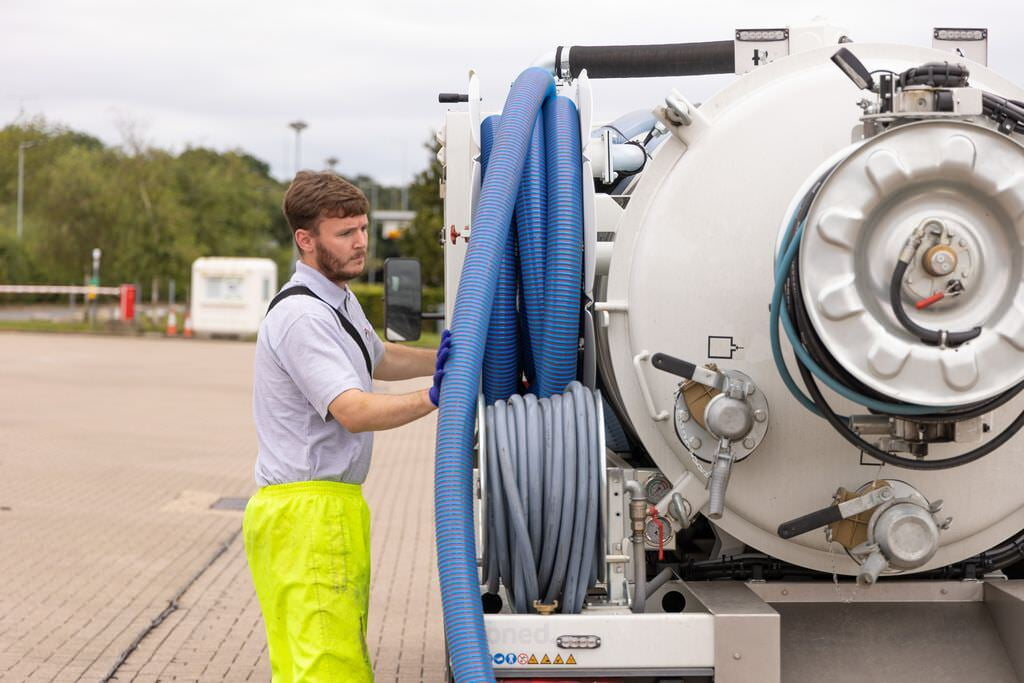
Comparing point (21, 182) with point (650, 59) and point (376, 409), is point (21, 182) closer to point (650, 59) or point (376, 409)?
point (650, 59)

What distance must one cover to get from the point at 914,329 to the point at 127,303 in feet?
112

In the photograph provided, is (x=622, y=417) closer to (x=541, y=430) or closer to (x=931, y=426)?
(x=541, y=430)

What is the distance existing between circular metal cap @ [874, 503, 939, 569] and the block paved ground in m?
3.45

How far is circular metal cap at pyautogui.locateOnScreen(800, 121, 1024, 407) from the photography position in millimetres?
2840

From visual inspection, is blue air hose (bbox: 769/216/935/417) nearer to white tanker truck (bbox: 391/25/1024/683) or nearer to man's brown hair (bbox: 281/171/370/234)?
white tanker truck (bbox: 391/25/1024/683)

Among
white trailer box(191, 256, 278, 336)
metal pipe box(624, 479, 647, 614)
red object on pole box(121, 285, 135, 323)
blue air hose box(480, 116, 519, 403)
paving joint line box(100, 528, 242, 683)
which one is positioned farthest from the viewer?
red object on pole box(121, 285, 135, 323)

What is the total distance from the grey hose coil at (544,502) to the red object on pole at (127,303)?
32.9 m

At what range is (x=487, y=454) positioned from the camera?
321 centimetres

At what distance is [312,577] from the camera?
3760mm

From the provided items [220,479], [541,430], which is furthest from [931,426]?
[220,479]

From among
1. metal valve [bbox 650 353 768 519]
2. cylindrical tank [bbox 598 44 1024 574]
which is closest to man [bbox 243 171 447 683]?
cylindrical tank [bbox 598 44 1024 574]

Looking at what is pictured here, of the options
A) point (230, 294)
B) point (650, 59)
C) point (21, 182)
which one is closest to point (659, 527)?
point (650, 59)

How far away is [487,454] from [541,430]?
14cm

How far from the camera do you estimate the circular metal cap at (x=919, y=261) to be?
2.84 metres
